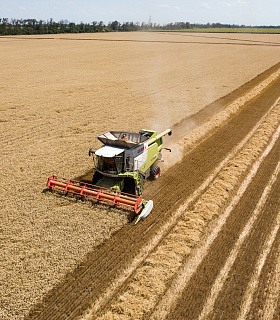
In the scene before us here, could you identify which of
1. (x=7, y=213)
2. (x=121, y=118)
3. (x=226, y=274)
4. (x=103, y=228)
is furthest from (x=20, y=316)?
(x=121, y=118)

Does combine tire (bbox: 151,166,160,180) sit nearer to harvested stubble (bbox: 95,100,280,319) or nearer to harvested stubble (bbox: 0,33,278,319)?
harvested stubble (bbox: 95,100,280,319)

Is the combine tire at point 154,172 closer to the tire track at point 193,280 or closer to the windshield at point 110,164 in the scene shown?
the windshield at point 110,164

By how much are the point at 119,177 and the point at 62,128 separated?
9282mm

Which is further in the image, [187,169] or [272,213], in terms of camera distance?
[187,169]

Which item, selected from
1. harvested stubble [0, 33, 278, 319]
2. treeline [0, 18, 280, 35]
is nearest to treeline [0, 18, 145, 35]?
treeline [0, 18, 280, 35]

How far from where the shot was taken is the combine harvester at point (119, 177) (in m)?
9.85

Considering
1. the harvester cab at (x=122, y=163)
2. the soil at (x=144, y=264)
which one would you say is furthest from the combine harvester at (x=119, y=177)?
the soil at (x=144, y=264)

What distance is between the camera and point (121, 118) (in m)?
20.3

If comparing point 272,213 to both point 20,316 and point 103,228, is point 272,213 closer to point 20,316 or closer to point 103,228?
point 103,228

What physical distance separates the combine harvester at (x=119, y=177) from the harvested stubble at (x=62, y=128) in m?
0.50

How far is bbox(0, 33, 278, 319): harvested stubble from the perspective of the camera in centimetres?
797

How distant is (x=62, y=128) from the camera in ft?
60.2

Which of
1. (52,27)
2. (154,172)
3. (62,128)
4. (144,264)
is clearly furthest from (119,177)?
(52,27)

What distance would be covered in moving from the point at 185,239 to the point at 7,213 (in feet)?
20.4
